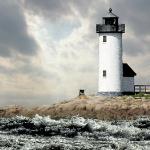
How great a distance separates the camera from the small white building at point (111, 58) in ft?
185

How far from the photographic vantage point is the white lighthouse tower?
56469 millimetres

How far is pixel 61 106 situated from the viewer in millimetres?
Result: 51750

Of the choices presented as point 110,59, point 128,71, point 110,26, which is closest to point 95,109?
point 110,59

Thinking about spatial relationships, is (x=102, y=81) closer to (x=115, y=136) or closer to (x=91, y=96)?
(x=91, y=96)

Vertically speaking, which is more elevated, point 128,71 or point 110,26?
point 110,26

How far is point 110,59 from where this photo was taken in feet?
185

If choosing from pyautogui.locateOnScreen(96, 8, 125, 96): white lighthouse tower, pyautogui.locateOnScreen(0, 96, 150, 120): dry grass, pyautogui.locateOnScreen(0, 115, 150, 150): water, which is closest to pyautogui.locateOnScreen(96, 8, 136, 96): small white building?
pyautogui.locateOnScreen(96, 8, 125, 96): white lighthouse tower

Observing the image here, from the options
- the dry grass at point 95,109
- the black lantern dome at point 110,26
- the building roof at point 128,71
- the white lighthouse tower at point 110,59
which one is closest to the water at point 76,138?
the dry grass at point 95,109

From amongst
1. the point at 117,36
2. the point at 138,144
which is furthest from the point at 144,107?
the point at 138,144

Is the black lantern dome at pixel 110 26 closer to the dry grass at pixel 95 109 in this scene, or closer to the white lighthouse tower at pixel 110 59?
the white lighthouse tower at pixel 110 59

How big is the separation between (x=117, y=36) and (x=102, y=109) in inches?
441

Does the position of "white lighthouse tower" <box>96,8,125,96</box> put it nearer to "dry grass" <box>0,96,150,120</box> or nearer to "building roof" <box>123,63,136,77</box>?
"building roof" <box>123,63,136,77</box>

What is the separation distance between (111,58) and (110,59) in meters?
0.15

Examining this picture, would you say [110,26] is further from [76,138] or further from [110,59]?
[76,138]
